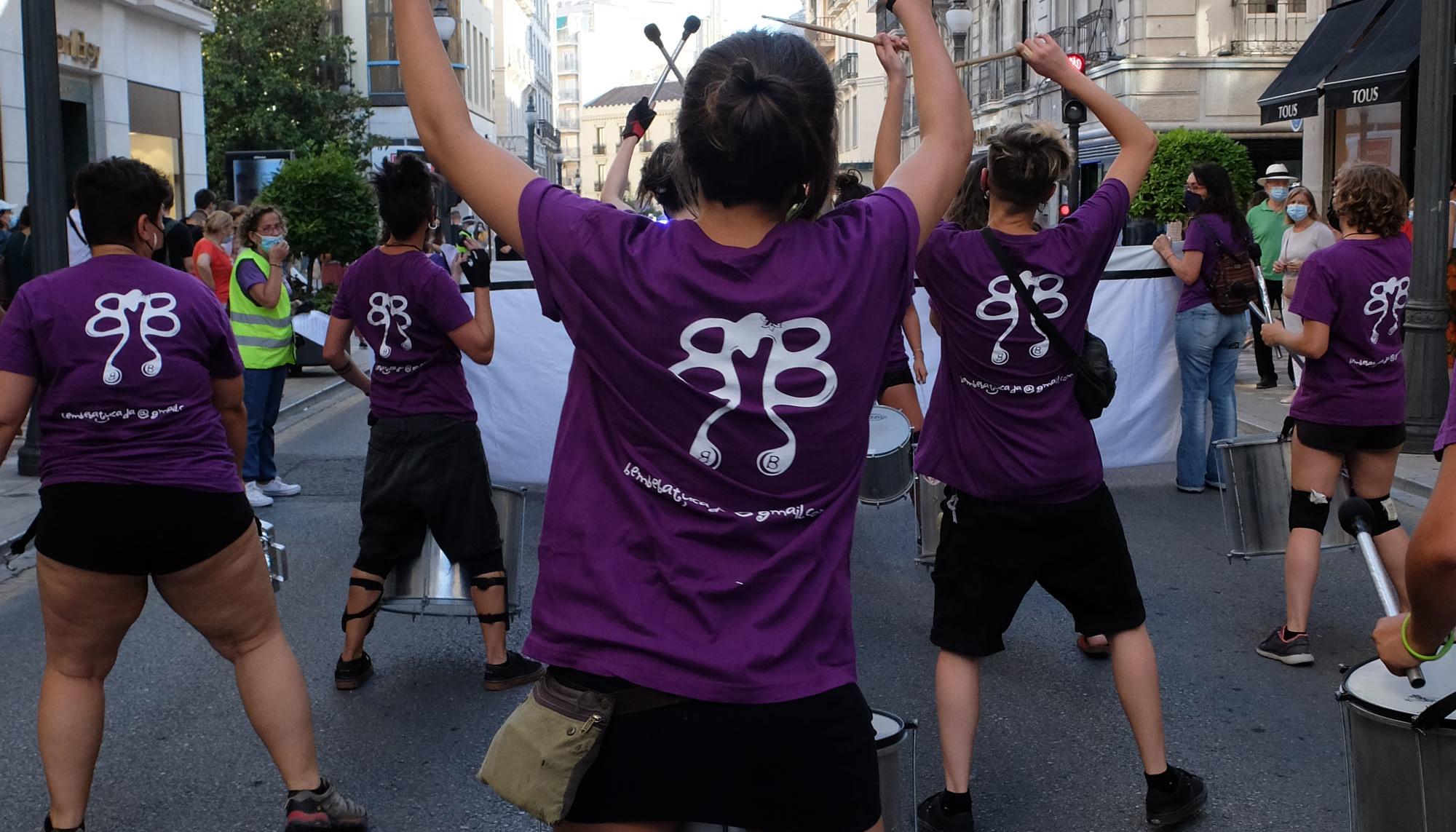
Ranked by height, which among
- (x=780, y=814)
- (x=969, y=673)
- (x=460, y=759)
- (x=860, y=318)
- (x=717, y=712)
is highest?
(x=860, y=318)

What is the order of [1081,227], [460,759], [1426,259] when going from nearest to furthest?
[1081,227] < [460,759] < [1426,259]

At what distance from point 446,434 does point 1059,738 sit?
2.32 metres

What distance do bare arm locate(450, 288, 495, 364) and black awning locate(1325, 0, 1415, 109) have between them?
13.3m

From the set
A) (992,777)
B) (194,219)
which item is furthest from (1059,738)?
(194,219)

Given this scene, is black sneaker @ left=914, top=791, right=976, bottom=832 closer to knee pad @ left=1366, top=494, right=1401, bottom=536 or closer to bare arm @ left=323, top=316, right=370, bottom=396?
knee pad @ left=1366, top=494, right=1401, bottom=536

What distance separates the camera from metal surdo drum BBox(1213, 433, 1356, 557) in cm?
604

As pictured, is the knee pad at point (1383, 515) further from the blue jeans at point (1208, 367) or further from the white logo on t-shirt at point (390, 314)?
the white logo on t-shirt at point (390, 314)

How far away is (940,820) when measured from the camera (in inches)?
156

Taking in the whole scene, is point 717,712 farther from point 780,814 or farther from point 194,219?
point 194,219

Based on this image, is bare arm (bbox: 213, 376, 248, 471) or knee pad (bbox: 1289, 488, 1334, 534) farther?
knee pad (bbox: 1289, 488, 1334, 534)

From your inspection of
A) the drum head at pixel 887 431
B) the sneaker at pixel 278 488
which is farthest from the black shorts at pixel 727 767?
the sneaker at pixel 278 488

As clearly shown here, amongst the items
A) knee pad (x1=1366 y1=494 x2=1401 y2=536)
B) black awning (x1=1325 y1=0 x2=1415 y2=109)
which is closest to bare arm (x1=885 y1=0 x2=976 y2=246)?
knee pad (x1=1366 y1=494 x2=1401 y2=536)

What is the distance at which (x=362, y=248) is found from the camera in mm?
20094

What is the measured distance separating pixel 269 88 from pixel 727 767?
37.3 meters
